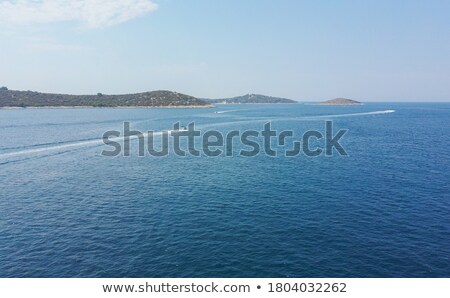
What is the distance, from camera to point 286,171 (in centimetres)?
7306

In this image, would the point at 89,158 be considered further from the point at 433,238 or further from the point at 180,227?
the point at 433,238

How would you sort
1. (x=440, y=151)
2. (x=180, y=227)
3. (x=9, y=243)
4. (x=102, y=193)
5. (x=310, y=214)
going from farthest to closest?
(x=440, y=151)
(x=102, y=193)
(x=310, y=214)
(x=180, y=227)
(x=9, y=243)

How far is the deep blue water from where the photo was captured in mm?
34750

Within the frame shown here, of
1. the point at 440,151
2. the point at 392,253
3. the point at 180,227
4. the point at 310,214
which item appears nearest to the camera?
the point at 392,253

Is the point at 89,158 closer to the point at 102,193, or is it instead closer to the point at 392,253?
the point at 102,193

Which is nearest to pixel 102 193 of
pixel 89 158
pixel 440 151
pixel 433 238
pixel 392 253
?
pixel 89 158

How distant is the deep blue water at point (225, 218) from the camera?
34750 mm

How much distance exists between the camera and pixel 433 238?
40219 millimetres

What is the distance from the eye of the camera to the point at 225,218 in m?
46.9

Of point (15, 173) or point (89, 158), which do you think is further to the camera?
point (89, 158)

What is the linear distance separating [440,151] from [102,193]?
303 ft

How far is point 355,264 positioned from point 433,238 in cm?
1322

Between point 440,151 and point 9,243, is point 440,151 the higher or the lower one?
the higher one

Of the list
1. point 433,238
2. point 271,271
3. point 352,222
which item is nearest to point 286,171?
point 352,222
